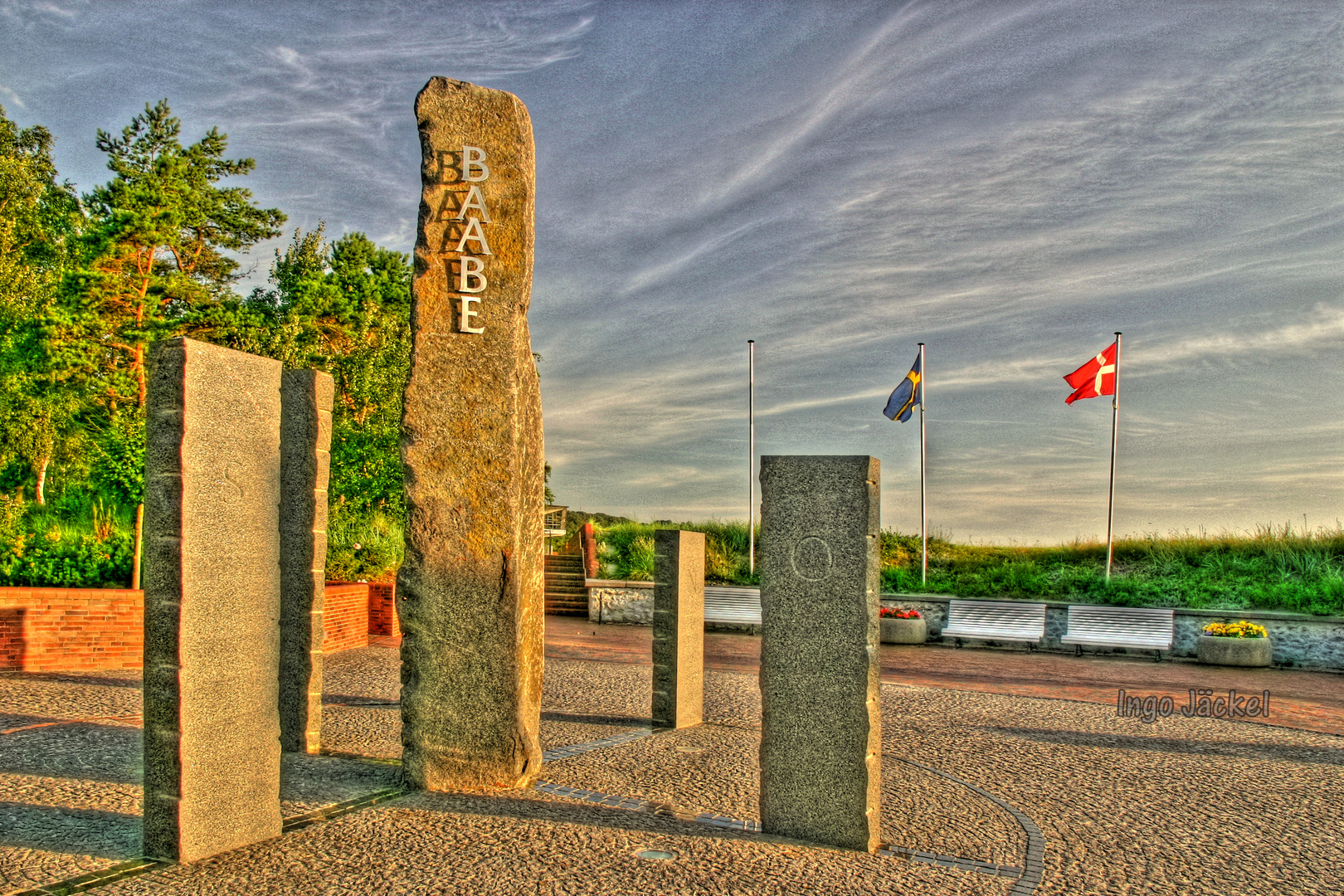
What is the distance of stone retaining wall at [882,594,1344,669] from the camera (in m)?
14.6

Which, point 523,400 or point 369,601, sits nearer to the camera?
point 523,400

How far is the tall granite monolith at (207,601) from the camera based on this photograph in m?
4.74

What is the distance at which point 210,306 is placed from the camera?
22.5 meters

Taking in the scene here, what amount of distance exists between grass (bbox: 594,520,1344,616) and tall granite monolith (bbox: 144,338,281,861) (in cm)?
1566

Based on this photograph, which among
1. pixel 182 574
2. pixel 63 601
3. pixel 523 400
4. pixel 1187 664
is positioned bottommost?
pixel 1187 664

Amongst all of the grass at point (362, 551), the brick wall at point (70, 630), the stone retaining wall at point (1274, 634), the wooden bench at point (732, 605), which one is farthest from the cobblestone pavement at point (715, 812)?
the wooden bench at point (732, 605)

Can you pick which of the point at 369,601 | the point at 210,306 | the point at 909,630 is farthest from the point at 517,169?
the point at 210,306

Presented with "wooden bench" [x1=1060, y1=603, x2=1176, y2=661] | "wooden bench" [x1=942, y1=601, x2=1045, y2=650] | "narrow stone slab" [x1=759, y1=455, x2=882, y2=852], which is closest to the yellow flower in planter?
"wooden bench" [x1=1060, y1=603, x2=1176, y2=661]

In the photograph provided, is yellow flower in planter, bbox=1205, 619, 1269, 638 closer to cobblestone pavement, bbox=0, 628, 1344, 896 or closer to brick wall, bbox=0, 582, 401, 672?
cobblestone pavement, bbox=0, 628, 1344, 896

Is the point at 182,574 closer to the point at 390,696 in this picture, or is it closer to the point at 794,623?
the point at 794,623

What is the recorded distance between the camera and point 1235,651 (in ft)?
47.5

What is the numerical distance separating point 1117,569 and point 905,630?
6528 millimetres

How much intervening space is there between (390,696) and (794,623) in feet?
20.3

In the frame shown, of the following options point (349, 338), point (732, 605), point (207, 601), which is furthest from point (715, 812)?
point (349, 338)
